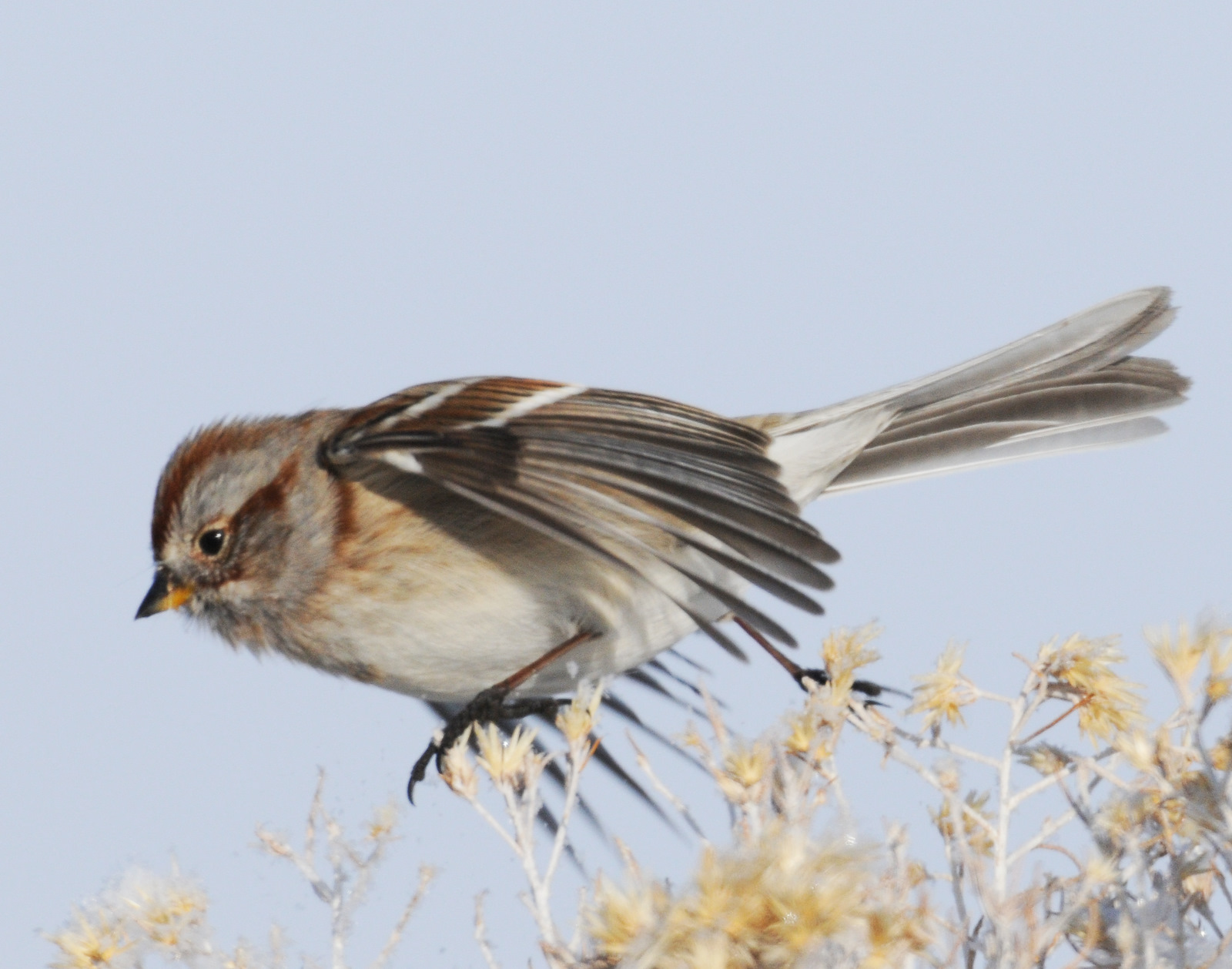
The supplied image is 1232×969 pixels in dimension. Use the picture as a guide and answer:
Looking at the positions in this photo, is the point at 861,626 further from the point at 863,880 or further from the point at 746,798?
the point at 863,880

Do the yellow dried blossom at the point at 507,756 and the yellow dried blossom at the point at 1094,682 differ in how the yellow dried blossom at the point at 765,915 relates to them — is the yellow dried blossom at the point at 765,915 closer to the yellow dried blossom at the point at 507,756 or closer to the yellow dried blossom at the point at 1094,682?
the yellow dried blossom at the point at 507,756

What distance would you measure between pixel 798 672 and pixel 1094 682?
6.23 ft

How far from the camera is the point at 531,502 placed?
3.42 meters

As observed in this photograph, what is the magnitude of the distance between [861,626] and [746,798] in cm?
82

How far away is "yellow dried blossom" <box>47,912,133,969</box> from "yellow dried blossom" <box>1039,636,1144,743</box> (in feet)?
6.26

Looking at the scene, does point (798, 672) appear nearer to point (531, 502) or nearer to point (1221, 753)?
point (531, 502)

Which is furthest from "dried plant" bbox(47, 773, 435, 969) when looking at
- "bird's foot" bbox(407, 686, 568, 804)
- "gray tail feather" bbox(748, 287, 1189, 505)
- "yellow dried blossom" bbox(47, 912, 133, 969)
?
"gray tail feather" bbox(748, 287, 1189, 505)

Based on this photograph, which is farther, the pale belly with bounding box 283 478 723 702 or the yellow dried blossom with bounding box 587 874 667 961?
the pale belly with bounding box 283 478 723 702

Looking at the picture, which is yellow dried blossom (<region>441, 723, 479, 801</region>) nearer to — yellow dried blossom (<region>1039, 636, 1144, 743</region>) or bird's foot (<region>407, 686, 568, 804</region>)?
yellow dried blossom (<region>1039, 636, 1144, 743</region>)

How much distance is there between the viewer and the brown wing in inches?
129

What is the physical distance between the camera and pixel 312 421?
4.62 meters

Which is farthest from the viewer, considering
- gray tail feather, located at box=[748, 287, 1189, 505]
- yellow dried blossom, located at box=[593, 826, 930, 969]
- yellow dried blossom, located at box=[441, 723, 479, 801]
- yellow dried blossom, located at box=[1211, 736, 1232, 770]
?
gray tail feather, located at box=[748, 287, 1189, 505]

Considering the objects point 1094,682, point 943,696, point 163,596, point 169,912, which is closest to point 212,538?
point 163,596

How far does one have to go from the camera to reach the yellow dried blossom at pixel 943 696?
269cm
